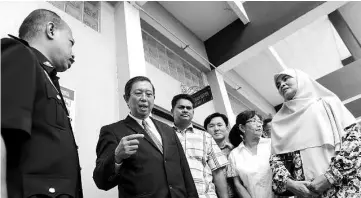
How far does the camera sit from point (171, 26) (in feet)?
13.9

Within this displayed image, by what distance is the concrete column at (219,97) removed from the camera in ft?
14.9

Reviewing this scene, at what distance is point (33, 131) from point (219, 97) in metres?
4.03

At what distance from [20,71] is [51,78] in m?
0.26

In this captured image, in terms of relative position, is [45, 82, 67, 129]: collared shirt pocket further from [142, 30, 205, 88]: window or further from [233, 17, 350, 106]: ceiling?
[233, 17, 350, 106]: ceiling

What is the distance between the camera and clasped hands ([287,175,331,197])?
1.47 m

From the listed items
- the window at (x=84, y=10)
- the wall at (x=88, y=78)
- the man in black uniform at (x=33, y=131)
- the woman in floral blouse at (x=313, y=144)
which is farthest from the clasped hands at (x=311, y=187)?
the window at (x=84, y=10)

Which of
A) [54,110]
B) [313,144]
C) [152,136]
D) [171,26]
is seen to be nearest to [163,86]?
[171,26]

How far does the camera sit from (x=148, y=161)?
1353mm

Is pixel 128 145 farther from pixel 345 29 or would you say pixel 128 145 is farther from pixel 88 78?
pixel 345 29

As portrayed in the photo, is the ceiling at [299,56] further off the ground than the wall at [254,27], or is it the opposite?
the ceiling at [299,56]

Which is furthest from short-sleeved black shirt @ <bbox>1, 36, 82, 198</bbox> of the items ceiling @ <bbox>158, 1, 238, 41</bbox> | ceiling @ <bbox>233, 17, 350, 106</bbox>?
ceiling @ <bbox>233, 17, 350, 106</bbox>

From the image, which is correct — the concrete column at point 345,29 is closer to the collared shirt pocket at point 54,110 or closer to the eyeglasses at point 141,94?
the eyeglasses at point 141,94

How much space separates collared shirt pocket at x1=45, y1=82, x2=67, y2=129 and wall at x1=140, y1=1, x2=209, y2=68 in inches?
112

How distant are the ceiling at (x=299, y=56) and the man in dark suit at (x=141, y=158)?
4.51 metres
